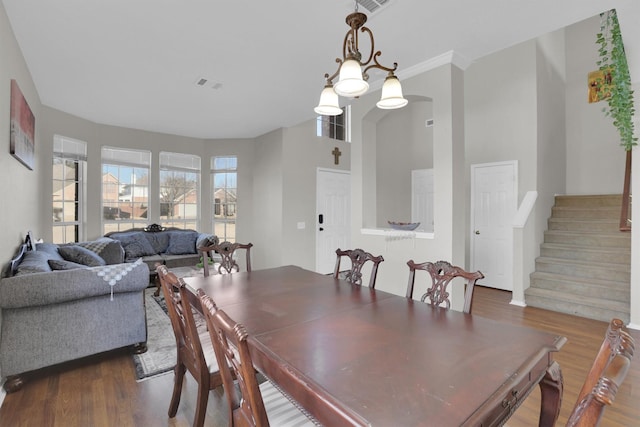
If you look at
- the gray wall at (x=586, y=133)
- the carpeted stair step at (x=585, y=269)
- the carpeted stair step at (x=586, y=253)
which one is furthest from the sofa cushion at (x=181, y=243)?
the gray wall at (x=586, y=133)

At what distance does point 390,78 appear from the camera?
186 cm

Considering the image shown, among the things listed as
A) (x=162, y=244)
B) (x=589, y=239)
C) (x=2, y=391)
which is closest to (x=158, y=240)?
(x=162, y=244)

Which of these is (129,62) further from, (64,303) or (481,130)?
(481,130)

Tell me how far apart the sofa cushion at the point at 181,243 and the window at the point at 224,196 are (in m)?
0.81

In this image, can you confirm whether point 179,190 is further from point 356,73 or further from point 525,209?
point 525,209

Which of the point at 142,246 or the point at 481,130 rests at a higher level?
the point at 481,130

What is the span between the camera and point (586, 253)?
4176 millimetres

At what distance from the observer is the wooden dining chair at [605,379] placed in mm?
587

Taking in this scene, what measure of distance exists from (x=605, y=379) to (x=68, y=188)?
619 centimetres

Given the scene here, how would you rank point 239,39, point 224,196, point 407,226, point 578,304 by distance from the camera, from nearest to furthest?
1. point 239,39
2. point 407,226
3. point 578,304
4. point 224,196

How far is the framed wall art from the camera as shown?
8.15 feet

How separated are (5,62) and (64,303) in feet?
6.03

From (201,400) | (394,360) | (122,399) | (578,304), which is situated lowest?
(122,399)

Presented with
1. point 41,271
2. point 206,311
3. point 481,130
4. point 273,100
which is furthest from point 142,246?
point 481,130
